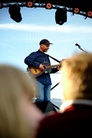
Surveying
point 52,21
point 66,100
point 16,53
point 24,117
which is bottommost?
point 16,53

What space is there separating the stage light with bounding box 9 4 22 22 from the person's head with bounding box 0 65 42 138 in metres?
5.68

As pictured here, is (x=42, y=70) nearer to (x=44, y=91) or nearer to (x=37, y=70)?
(x=37, y=70)

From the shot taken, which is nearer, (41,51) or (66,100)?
(66,100)

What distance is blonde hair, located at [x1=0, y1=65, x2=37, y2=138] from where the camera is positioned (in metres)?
0.80

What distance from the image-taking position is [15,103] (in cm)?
81

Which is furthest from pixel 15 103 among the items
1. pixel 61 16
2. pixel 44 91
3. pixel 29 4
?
pixel 29 4

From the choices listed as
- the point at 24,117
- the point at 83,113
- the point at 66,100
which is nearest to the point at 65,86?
the point at 66,100

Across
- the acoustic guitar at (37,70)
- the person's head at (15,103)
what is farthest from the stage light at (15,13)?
the person's head at (15,103)

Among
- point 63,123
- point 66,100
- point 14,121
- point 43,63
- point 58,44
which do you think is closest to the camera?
point 14,121

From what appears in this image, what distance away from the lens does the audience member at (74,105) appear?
904 mm

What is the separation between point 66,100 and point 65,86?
1.7 inches

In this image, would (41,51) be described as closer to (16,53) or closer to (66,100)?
(16,53)

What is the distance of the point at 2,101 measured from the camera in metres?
0.82

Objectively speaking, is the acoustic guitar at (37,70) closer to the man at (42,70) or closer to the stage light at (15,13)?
the man at (42,70)
